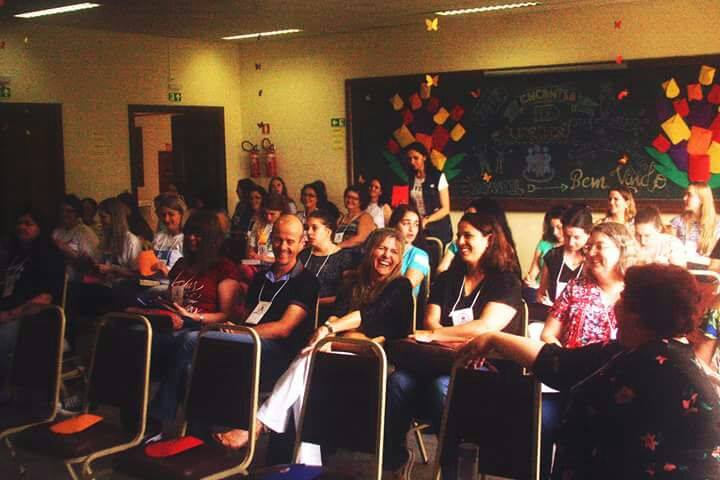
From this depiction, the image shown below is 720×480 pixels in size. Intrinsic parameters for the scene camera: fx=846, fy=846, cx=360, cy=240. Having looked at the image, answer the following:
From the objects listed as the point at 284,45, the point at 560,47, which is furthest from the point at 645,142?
the point at 284,45

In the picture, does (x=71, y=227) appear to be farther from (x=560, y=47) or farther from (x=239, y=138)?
(x=560, y=47)

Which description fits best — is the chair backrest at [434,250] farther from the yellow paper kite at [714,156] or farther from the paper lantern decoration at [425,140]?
the yellow paper kite at [714,156]

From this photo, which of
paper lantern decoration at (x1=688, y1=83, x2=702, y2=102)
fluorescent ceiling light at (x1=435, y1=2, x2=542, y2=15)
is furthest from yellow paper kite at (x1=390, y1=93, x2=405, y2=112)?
paper lantern decoration at (x1=688, y1=83, x2=702, y2=102)

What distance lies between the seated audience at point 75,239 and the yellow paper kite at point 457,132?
12.3ft

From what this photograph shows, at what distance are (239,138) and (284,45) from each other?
1278 mm

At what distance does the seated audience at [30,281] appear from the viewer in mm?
4934

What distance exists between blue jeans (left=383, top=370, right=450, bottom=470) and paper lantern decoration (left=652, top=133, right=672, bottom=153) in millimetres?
4920

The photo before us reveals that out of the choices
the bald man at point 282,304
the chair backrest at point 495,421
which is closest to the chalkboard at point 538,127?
the bald man at point 282,304

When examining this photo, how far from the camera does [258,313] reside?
406cm

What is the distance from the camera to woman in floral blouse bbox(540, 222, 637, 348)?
3.61 m

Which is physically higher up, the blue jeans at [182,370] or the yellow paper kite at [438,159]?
the yellow paper kite at [438,159]

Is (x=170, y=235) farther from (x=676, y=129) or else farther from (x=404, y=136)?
(x=676, y=129)

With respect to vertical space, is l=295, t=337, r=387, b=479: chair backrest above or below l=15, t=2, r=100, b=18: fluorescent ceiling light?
below

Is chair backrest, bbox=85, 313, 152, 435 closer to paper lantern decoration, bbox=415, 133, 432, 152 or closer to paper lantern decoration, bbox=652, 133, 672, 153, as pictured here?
paper lantern decoration, bbox=652, 133, 672, 153
